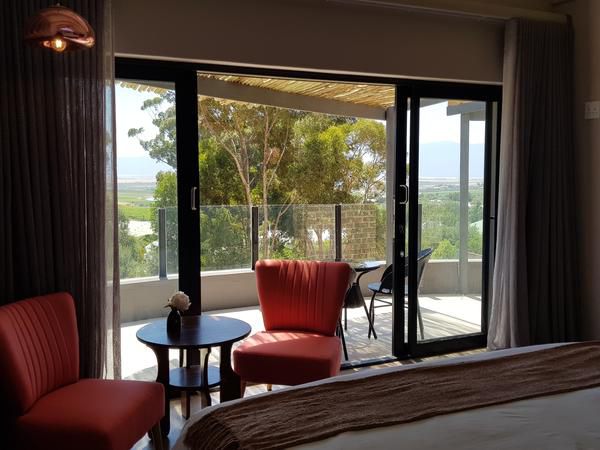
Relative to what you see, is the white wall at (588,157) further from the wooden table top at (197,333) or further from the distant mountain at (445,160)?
the wooden table top at (197,333)

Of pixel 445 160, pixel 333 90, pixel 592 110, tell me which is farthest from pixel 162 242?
pixel 592 110

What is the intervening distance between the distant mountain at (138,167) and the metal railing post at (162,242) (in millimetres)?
246

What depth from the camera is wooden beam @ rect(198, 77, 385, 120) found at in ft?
16.4

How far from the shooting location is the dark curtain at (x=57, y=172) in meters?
2.76

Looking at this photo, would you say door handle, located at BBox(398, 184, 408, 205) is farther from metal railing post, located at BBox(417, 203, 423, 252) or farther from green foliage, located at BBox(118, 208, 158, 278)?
green foliage, located at BBox(118, 208, 158, 278)

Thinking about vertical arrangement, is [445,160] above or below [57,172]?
above

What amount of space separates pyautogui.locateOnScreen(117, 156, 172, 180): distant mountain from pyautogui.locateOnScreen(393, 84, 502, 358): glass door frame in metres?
1.78

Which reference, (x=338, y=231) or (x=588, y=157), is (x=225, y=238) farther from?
(x=588, y=157)

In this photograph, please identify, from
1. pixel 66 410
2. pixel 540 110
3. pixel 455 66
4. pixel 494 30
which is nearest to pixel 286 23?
Result: pixel 455 66

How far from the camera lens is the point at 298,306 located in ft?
11.5

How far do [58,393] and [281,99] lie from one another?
4.14 metres

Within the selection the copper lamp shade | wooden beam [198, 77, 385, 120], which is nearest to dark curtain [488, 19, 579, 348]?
wooden beam [198, 77, 385, 120]

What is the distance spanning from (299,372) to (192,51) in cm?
199

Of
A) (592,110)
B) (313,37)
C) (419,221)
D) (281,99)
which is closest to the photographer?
(313,37)
